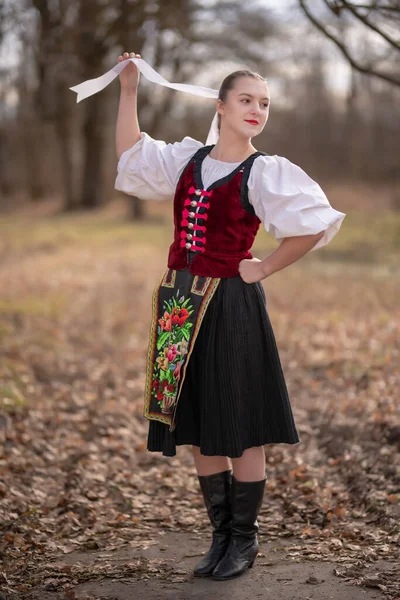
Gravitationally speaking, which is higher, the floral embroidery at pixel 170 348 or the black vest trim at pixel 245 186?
the black vest trim at pixel 245 186

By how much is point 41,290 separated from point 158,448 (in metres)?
7.86

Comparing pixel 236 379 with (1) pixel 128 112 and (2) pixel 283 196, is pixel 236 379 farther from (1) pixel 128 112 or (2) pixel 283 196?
(1) pixel 128 112

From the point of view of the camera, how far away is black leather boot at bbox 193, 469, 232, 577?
312 centimetres

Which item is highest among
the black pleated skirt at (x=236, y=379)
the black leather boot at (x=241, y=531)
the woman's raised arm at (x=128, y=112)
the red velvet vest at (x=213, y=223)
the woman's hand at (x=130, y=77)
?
the woman's hand at (x=130, y=77)

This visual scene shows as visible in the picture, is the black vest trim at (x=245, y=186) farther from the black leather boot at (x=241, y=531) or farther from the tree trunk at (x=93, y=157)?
the tree trunk at (x=93, y=157)

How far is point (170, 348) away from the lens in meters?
3.01

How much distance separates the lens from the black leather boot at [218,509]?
3121mm

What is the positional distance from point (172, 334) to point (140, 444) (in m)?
2.24

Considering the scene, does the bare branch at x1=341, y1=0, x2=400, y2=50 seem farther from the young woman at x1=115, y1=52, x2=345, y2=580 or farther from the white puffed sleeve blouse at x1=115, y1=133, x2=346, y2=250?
the white puffed sleeve blouse at x1=115, y1=133, x2=346, y2=250

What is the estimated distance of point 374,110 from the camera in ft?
90.5

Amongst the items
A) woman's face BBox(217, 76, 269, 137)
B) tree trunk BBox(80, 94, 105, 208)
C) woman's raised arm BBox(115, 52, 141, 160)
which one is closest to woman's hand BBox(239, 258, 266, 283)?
woman's face BBox(217, 76, 269, 137)

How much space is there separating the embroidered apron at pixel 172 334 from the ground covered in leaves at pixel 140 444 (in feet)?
2.29

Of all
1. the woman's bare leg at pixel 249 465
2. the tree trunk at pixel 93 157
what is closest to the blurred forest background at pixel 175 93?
the tree trunk at pixel 93 157

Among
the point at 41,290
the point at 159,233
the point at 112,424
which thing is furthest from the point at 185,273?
the point at 159,233
